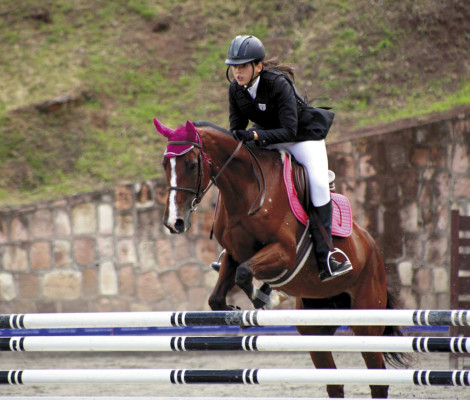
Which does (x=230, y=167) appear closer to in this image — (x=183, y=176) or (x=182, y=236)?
(x=183, y=176)

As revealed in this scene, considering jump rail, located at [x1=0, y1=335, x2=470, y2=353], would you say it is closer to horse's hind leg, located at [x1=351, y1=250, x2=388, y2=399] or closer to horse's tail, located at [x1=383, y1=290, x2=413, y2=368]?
horse's hind leg, located at [x1=351, y1=250, x2=388, y2=399]

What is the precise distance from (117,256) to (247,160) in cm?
412

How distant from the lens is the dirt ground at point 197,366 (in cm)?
722

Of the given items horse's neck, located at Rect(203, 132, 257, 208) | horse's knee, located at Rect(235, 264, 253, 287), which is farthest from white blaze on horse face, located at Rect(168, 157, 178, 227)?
horse's knee, located at Rect(235, 264, 253, 287)

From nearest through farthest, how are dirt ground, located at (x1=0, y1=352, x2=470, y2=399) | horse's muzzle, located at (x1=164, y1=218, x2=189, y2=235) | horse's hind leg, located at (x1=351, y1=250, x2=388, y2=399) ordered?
horse's muzzle, located at (x1=164, y1=218, x2=189, y2=235) → horse's hind leg, located at (x1=351, y1=250, x2=388, y2=399) → dirt ground, located at (x1=0, y1=352, x2=470, y2=399)

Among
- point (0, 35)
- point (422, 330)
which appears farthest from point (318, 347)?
point (0, 35)

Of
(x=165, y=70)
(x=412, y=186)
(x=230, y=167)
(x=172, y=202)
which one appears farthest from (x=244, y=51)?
(x=165, y=70)

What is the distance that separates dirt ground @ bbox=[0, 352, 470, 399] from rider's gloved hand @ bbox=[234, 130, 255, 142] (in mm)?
2786

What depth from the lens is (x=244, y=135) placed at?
530 cm

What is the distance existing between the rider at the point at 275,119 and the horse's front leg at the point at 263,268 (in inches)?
15.5

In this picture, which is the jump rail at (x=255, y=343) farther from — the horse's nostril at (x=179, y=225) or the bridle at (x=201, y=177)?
the bridle at (x=201, y=177)

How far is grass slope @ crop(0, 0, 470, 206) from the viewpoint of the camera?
33.7ft

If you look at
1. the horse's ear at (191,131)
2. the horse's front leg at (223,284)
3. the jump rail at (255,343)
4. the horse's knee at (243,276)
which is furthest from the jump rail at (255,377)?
the horse's ear at (191,131)

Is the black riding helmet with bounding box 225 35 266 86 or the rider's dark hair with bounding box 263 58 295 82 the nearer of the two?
the black riding helmet with bounding box 225 35 266 86
